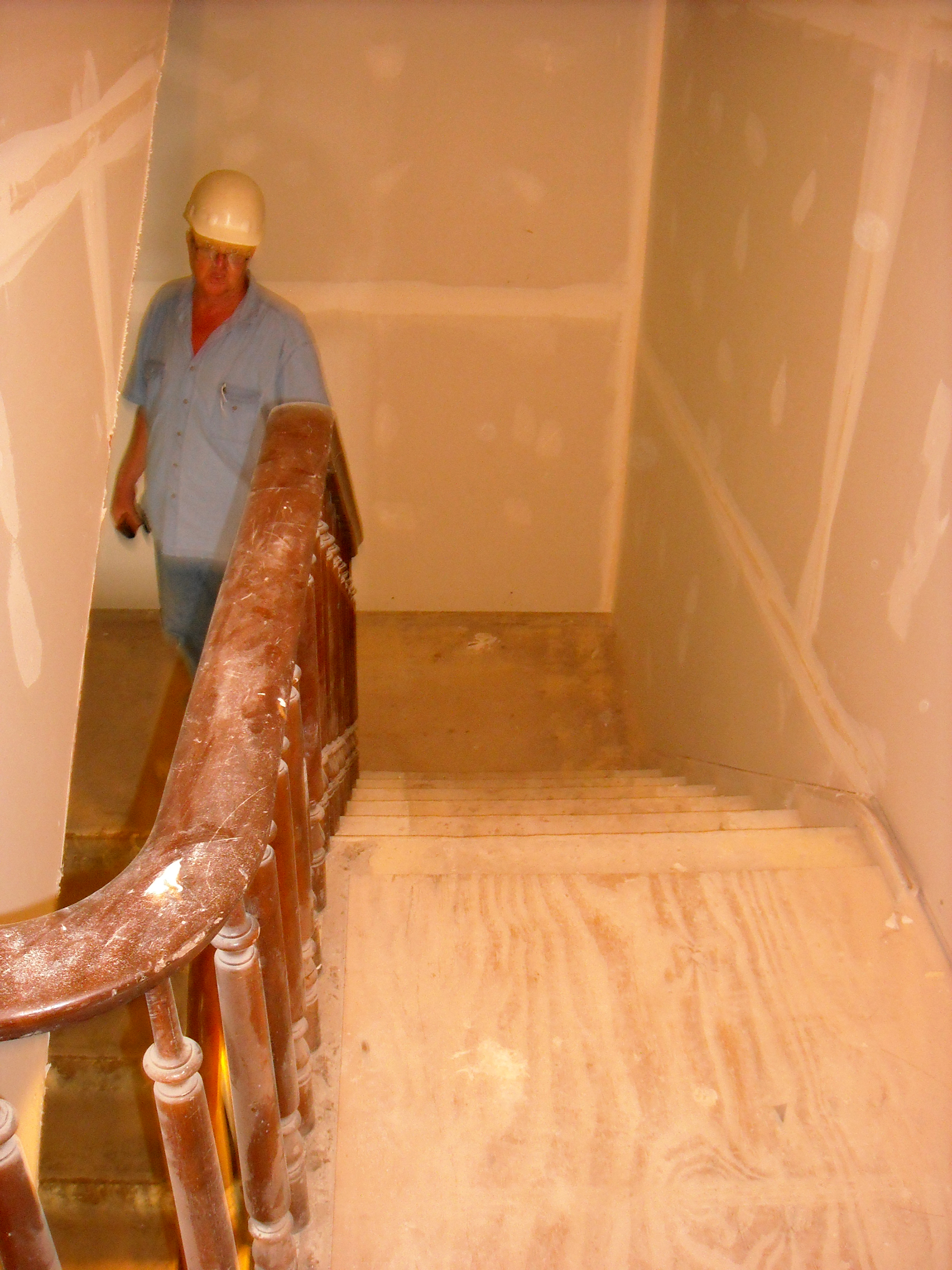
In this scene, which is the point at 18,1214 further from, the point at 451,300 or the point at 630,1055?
the point at 451,300

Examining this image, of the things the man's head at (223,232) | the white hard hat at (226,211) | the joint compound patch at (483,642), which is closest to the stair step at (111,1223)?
the man's head at (223,232)

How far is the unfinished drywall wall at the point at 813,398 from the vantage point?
A: 178 cm

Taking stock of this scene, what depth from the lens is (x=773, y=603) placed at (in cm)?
264

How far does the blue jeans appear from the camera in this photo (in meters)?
2.95

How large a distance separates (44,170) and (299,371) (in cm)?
114

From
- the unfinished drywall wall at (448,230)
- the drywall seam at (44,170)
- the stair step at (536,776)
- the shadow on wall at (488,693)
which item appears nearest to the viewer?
the drywall seam at (44,170)

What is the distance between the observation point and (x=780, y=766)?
2.57 m

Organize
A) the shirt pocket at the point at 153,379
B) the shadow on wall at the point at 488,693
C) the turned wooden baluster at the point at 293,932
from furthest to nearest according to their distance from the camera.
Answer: the shadow on wall at the point at 488,693
the shirt pocket at the point at 153,379
the turned wooden baluster at the point at 293,932

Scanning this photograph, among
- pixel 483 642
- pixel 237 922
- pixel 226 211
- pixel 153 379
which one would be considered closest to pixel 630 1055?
pixel 237 922

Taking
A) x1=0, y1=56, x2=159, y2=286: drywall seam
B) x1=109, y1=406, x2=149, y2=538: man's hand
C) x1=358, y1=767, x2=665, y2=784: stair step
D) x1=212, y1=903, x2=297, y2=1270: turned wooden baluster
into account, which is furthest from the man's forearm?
x1=212, y1=903, x2=297, y2=1270: turned wooden baluster

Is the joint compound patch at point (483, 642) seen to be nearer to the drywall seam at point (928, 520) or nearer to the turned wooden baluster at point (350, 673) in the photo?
the turned wooden baluster at point (350, 673)

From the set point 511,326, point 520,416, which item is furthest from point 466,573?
point 511,326

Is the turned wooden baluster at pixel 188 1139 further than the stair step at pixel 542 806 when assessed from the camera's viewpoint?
No

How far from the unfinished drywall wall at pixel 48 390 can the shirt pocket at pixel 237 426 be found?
0.55m
